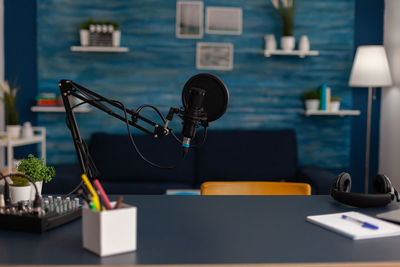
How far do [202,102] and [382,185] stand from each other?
770 mm

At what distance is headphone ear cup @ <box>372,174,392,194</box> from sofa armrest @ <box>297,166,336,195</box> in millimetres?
1952

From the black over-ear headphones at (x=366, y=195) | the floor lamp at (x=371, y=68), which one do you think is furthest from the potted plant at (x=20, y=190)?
the floor lamp at (x=371, y=68)

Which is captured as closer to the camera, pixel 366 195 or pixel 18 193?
pixel 18 193

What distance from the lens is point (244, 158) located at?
4113 mm

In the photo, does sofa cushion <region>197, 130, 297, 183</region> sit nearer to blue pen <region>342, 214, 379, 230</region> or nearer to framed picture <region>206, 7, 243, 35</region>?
framed picture <region>206, 7, 243, 35</region>

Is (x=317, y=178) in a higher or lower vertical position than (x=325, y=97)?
lower

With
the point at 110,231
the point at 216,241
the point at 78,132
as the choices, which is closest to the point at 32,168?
the point at 78,132

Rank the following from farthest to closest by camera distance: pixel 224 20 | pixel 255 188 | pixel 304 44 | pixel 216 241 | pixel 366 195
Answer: pixel 224 20, pixel 304 44, pixel 255 188, pixel 366 195, pixel 216 241

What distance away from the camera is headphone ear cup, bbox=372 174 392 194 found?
157cm

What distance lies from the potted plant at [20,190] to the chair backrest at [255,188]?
0.88 metres

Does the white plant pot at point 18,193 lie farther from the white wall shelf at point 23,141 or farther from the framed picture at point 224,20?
the framed picture at point 224,20

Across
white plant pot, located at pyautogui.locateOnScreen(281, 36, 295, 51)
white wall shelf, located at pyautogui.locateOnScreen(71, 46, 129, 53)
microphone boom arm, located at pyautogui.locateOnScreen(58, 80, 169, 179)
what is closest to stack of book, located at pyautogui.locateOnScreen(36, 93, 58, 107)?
white wall shelf, located at pyautogui.locateOnScreen(71, 46, 129, 53)

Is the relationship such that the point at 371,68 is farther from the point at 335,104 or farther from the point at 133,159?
the point at 133,159

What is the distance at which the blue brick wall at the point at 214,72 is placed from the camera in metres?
4.29
